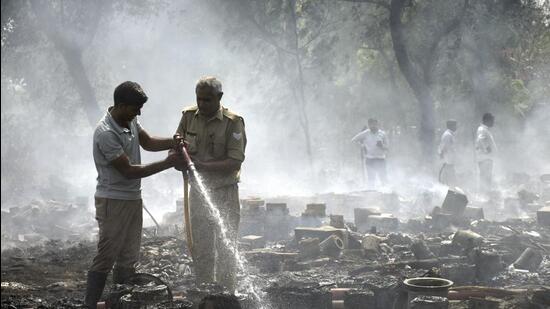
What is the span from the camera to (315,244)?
973 cm

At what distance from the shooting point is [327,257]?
9438mm

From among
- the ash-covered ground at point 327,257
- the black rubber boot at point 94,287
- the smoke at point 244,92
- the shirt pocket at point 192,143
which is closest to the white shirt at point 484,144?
the ash-covered ground at point 327,257

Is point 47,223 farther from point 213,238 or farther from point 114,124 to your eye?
point 114,124

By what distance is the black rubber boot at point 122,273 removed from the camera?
5.52 meters

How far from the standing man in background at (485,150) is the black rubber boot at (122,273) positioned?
12670 millimetres

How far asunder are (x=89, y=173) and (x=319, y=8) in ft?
33.5

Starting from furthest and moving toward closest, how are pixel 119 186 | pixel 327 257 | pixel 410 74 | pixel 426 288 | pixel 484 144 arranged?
1. pixel 410 74
2. pixel 484 144
3. pixel 327 257
4. pixel 426 288
5. pixel 119 186

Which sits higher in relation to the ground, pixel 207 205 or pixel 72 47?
pixel 72 47

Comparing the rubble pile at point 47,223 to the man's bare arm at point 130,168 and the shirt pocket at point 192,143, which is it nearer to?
the shirt pocket at point 192,143

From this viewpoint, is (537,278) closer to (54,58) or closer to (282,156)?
(54,58)

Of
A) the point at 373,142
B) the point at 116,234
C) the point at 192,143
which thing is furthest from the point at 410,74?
the point at 116,234

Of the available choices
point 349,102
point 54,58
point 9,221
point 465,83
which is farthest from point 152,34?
point 9,221

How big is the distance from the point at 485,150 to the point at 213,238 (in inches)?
474

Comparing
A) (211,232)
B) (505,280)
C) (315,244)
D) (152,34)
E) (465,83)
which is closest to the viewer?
(211,232)
